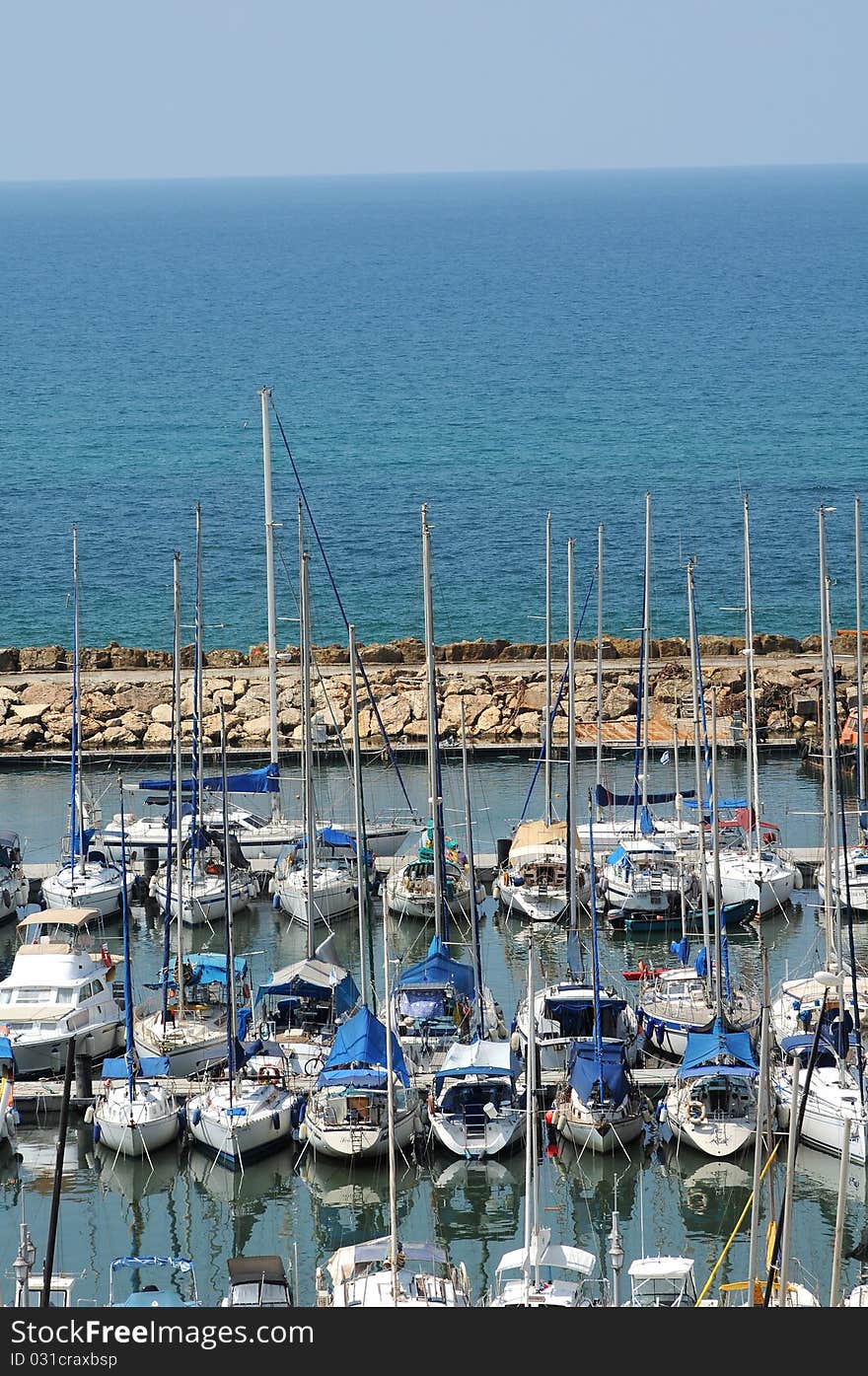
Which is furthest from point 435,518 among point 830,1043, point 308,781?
point 830,1043

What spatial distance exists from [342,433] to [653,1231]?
9210 centimetres

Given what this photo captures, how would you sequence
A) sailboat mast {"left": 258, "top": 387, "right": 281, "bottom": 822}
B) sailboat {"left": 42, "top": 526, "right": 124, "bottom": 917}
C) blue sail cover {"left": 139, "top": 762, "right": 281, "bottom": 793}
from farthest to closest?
sailboat mast {"left": 258, "top": 387, "right": 281, "bottom": 822} < blue sail cover {"left": 139, "top": 762, "right": 281, "bottom": 793} < sailboat {"left": 42, "top": 526, "right": 124, "bottom": 917}

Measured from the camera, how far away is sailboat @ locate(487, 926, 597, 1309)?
23.9 meters

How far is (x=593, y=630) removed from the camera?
66.1 m

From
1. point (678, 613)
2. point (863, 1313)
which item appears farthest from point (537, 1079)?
point (678, 613)

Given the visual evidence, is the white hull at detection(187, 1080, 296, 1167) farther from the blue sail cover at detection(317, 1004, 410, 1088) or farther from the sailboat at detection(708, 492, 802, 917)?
the sailboat at detection(708, 492, 802, 917)

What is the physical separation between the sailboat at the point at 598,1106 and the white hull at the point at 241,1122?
386 centimetres

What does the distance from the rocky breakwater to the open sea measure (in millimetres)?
1433

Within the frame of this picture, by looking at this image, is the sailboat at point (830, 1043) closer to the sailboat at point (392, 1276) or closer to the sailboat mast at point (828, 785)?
the sailboat mast at point (828, 785)

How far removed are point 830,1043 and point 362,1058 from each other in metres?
6.61

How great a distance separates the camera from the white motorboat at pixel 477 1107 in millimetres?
29984

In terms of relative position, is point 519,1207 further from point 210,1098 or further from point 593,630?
point 593,630

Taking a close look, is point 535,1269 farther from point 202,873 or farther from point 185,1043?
point 202,873

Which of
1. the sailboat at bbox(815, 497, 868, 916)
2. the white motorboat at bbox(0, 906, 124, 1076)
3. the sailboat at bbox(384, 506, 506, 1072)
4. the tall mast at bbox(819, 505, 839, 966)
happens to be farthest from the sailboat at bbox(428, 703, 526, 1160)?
the sailboat at bbox(815, 497, 868, 916)
